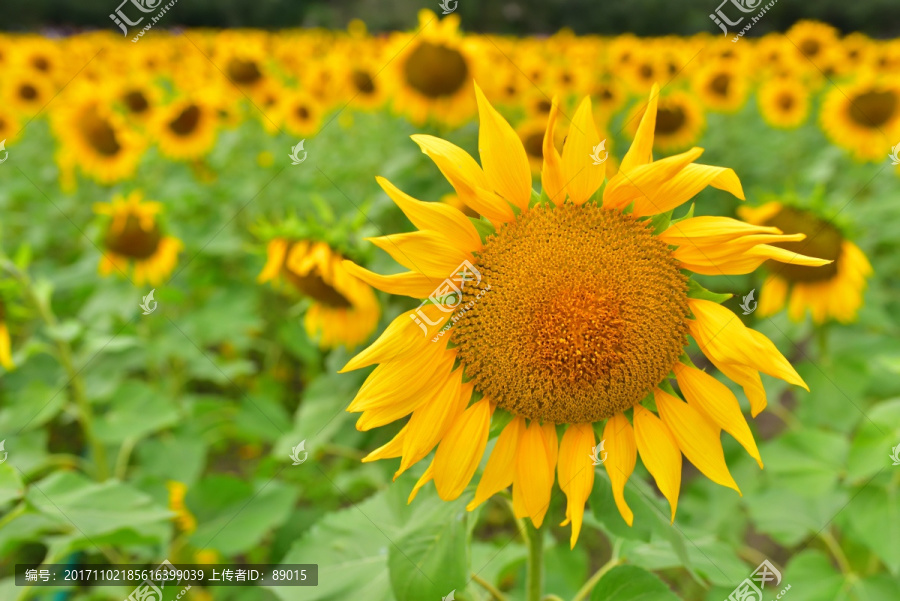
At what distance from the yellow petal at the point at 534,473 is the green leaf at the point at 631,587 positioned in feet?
0.76

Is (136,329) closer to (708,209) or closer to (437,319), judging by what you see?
(437,319)

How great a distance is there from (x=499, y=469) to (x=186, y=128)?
15.5ft

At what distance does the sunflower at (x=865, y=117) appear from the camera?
4219mm

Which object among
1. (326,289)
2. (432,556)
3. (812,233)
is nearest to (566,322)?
(432,556)

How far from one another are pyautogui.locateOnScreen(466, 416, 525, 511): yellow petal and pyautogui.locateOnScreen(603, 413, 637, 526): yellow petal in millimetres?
174

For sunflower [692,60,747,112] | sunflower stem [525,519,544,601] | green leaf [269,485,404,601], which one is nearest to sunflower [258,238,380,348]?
green leaf [269,485,404,601]

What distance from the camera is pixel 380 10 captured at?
21.5 m

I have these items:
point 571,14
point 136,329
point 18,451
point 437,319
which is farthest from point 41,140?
point 571,14

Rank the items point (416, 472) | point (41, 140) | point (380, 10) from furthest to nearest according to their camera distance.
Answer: point (380, 10) < point (41, 140) < point (416, 472)

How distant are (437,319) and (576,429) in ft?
1.11

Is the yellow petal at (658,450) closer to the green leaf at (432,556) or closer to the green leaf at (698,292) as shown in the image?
the green leaf at (698,292)

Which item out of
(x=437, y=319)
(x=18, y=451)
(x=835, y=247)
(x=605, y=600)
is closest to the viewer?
(x=437, y=319)

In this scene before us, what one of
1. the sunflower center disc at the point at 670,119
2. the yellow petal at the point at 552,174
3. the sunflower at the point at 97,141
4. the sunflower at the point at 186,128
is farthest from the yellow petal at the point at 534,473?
the sunflower at the point at 186,128

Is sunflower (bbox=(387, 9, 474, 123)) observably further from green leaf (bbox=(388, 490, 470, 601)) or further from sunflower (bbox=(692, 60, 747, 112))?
sunflower (bbox=(692, 60, 747, 112))
